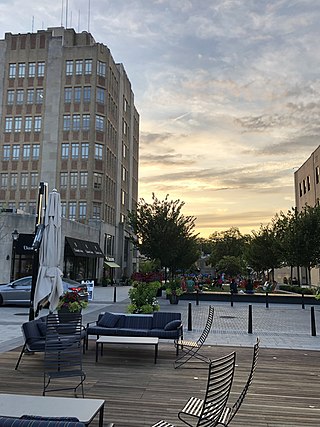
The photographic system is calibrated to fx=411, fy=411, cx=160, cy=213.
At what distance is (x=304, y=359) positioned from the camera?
9594mm

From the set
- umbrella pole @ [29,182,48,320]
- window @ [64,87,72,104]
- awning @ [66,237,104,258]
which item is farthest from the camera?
window @ [64,87,72,104]

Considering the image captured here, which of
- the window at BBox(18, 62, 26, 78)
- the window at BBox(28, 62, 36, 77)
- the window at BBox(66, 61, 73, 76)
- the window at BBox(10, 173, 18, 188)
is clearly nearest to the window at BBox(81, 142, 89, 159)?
the window at BBox(10, 173, 18, 188)

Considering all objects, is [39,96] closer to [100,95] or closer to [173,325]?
[100,95]

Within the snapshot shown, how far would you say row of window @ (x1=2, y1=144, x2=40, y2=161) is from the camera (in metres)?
52.7

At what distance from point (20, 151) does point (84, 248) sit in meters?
17.8

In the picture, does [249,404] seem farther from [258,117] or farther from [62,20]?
[62,20]

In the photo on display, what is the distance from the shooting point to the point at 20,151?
174ft

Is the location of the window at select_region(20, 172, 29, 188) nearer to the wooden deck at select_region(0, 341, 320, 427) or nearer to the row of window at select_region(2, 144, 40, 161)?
the row of window at select_region(2, 144, 40, 161)

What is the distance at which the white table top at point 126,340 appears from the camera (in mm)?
8695

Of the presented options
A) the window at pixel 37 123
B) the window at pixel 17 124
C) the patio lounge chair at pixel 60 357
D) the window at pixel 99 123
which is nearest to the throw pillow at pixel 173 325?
the patio lounge chair at pixel 60 357

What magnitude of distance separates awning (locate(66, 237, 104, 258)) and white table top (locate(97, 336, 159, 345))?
1270 inches

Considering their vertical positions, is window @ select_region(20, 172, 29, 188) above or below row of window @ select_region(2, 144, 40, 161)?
below

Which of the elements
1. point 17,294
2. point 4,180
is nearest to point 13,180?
point 4,180

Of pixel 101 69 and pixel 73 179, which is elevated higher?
pixel 101 69
